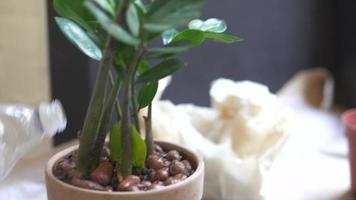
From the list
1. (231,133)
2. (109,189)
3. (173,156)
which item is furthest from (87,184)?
(231,133)

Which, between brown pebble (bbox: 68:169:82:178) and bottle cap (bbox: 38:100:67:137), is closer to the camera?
brown pebble (bbox: 68:169:82:178)

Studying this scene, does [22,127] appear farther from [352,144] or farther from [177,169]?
[352,144]

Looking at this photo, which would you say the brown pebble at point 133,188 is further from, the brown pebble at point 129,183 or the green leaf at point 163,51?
the green leaf at point 163,51

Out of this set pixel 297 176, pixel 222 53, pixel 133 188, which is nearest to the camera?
pixel 133 188

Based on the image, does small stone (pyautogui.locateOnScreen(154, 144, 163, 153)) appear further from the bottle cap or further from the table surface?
A: the table surface

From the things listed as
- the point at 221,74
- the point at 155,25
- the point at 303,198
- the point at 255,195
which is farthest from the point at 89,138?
the point at 221,74

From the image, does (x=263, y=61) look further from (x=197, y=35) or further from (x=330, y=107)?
(x=197, y=35)

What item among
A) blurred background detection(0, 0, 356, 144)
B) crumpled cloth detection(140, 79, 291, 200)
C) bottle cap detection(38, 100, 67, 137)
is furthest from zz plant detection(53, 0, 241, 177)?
blurred background detection(0, 0, 356, 144)
